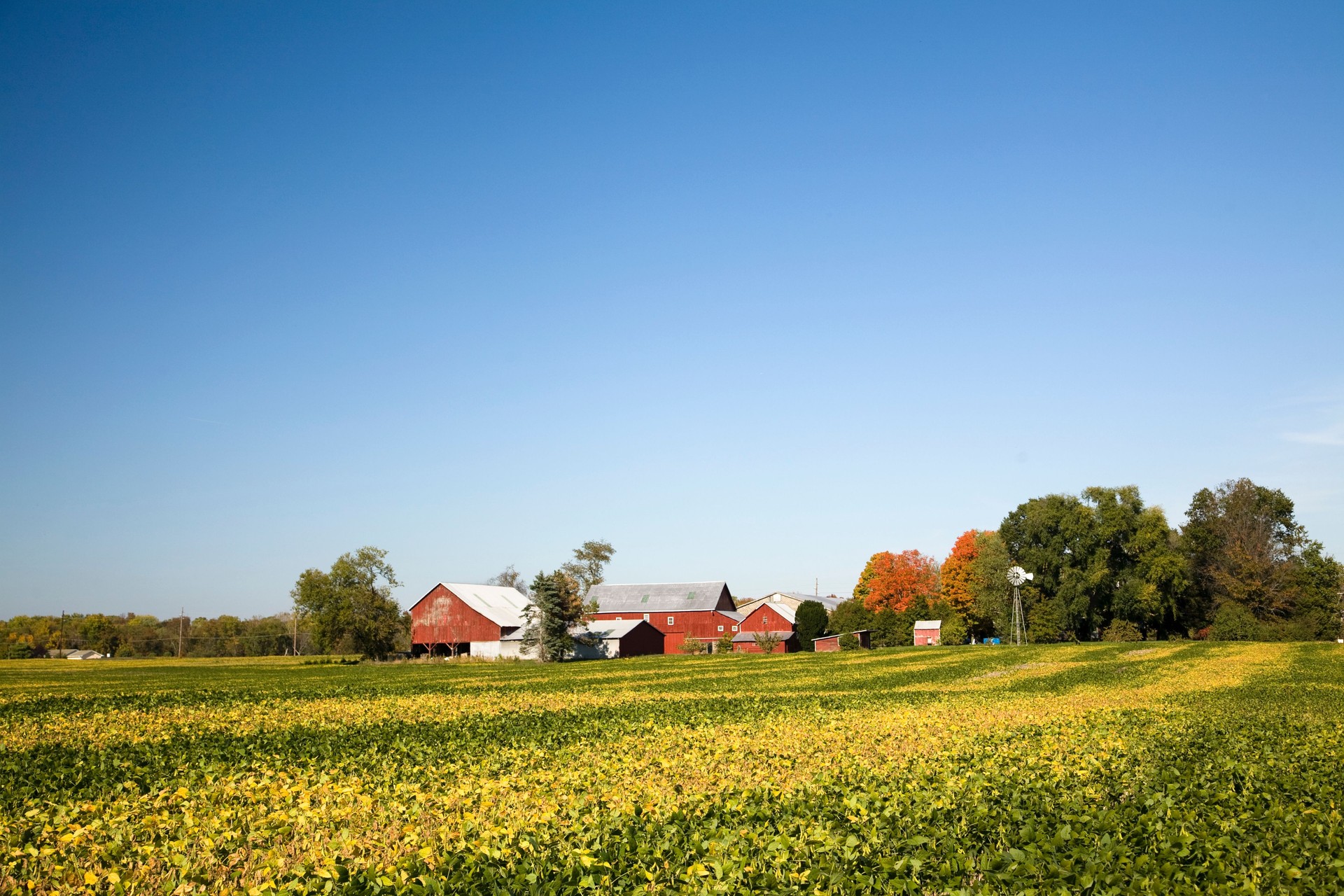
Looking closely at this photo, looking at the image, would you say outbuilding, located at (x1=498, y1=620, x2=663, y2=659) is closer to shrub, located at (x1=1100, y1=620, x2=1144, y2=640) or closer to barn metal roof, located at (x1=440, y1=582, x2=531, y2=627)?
barn metal roof, located at (x1=440, y1=582, x2=531, y2=627)

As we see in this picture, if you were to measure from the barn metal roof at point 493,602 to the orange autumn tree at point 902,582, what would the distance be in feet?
138

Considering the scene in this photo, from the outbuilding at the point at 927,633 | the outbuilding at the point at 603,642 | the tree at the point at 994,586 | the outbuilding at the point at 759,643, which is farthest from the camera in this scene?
the outbuilding at the point at 759,643

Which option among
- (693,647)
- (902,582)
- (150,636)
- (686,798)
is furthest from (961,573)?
(150,636)

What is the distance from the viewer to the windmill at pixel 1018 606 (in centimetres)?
7912

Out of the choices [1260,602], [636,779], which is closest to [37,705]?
[636,779]

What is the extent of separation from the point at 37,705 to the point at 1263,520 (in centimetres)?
10240

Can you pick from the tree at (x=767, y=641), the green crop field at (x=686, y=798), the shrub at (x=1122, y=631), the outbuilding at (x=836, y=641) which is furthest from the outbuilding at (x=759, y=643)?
the green crop field at (x=686, y=798)

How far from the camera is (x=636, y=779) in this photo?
12.1 meters

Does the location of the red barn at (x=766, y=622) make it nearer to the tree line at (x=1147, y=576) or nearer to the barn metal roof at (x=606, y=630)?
the tree line at (x=1147, y=576)

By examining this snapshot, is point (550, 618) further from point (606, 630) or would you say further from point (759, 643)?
point (759, 643)

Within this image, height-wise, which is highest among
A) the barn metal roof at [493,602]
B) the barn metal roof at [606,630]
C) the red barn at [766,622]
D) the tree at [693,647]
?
the barn metal roof at [493,602]

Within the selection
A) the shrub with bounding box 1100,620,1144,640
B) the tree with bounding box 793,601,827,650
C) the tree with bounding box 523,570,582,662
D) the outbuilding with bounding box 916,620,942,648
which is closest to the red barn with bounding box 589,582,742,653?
the tree with bounding box 793,601,827,650

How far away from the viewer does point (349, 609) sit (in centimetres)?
7981

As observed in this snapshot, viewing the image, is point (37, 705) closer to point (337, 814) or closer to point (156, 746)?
point (156, 746)
